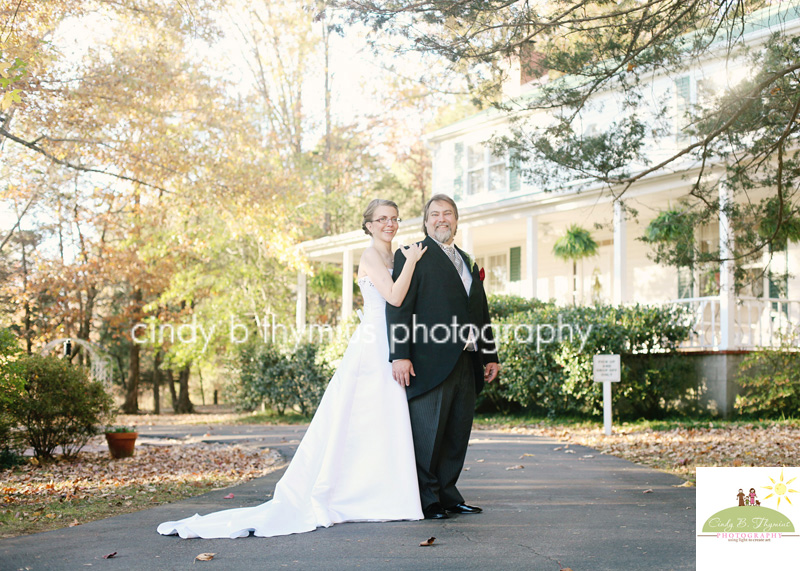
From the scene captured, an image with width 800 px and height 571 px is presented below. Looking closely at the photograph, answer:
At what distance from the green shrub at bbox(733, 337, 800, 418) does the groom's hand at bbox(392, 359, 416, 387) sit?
8.61 meters

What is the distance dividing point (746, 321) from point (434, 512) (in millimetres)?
11845

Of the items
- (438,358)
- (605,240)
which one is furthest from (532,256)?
(438,358)

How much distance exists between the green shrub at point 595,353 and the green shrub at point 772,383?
1035 millimetres

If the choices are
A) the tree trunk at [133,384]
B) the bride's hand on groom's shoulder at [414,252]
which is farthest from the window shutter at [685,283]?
the tree trunk at [133,384]

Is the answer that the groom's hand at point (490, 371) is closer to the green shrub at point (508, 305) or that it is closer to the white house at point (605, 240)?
the white house at point (605, 240)

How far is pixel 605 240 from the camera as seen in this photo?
1834 centimetres

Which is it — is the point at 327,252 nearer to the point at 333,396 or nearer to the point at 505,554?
the point at 333,396

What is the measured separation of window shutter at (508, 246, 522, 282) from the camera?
2033 cm

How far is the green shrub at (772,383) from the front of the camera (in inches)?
460

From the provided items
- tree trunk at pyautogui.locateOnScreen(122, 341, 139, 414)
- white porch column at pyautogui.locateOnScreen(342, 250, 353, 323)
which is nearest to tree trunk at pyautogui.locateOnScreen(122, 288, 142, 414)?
tree trunk at pyautogui.locateOnScreen(122, 341, 139, 414)

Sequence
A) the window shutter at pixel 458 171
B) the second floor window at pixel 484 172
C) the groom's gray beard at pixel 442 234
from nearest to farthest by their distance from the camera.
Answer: the groom's gray beard at pixel 442 234 → the second floor window at pixel 484 172 → the window shutter at pixel 458 171

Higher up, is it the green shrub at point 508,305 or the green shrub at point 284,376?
the green shrub at point 508,305

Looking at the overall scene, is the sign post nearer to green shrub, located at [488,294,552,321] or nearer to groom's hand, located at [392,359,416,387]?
green shrub, located at [488,294,552,321]

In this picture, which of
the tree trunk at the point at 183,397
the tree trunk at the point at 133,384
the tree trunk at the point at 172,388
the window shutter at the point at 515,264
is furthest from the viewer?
the tree trunk at the point at 172,388
